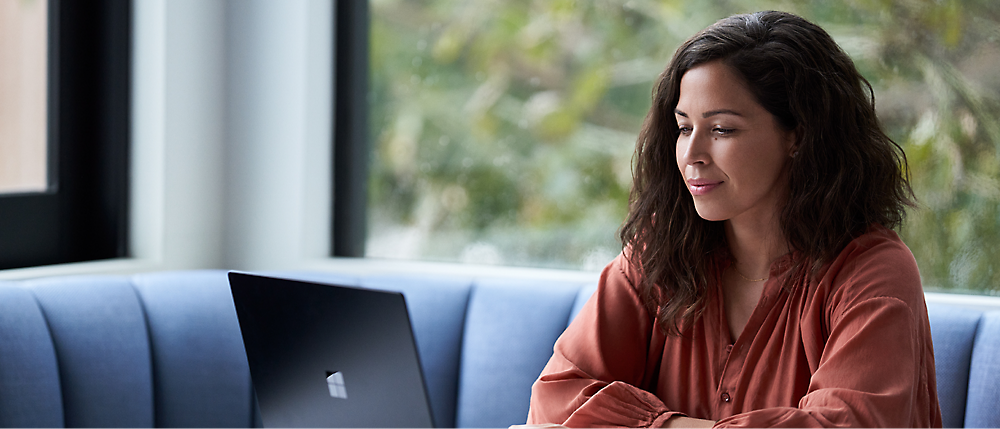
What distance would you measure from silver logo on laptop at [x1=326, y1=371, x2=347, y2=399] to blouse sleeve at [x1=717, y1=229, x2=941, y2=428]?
58cm

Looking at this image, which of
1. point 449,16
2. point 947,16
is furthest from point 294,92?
point 947,16

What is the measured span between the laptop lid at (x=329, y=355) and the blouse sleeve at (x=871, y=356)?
0.50m

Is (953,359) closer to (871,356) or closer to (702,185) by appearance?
(871,356)

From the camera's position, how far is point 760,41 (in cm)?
135

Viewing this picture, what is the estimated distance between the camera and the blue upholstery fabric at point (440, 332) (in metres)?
1.94

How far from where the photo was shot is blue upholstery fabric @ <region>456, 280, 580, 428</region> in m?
1.84

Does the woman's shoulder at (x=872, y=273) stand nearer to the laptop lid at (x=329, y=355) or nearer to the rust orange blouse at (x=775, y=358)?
the rust orange blouse at (x=775, y=358)

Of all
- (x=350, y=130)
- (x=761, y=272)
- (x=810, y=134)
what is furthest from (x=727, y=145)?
(x=350, y=130)

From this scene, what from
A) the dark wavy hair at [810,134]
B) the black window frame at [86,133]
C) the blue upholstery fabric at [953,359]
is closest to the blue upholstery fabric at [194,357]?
the black window frame at [86,133]

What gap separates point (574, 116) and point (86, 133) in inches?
52.6

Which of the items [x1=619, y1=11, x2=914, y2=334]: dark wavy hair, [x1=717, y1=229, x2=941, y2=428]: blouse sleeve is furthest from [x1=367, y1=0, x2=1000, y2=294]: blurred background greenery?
[x1=717, y1=229, x2=941, y2=428]: blouse sleeve

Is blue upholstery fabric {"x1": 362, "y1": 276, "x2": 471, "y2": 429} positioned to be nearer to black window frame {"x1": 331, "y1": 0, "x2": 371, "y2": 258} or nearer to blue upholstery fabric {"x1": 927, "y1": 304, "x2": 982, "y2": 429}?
black window frame {"x1": 331, "y1": 0, "x2": 371, "y2": 258}

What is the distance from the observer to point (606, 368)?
1423 mm

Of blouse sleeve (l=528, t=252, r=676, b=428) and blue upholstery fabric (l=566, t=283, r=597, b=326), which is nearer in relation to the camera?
blouse sleeve (l=528, t=252, r=676, b=428)
